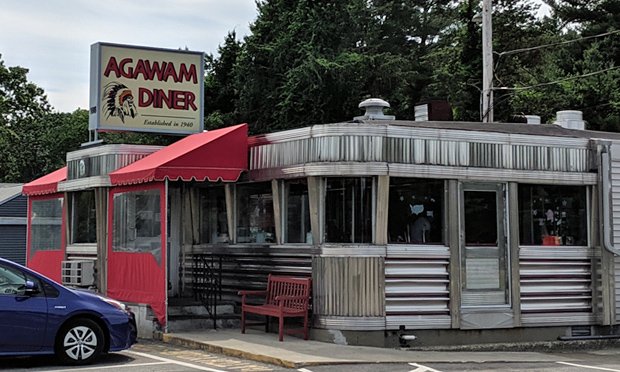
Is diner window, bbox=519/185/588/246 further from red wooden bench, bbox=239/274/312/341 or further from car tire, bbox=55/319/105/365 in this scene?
car tire, bbox=55/319/105/365

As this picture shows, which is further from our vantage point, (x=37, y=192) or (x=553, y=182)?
(x=37, y=192)

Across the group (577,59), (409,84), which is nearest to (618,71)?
(577,59)

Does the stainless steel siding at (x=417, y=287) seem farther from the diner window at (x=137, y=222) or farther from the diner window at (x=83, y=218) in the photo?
the diner window at (x=83, y=218)

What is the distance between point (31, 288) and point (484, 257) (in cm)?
720

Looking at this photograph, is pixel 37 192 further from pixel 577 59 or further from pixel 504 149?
pixel 577 59

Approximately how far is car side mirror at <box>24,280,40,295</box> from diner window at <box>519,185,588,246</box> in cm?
792

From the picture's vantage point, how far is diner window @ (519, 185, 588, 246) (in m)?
14.8

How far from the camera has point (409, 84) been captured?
4341cm

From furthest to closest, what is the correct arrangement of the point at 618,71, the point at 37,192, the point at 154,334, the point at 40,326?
the point at 618,71, the point at 37,192, the point at 154,334, the point at 40,326

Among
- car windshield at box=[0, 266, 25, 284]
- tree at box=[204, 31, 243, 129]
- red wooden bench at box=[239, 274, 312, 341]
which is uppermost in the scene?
tree at box=[204, 31, 243, 129]

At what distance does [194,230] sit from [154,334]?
267cm

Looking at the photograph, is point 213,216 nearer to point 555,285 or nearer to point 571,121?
point 555,285

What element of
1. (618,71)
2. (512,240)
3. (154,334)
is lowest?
(154,334)

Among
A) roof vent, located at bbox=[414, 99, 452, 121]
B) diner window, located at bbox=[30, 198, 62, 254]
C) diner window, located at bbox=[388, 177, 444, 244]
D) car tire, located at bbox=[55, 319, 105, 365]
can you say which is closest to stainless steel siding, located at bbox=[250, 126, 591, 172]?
diner window, located at bbox=[388, 177, 444, 244]
